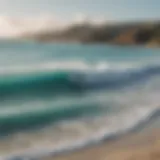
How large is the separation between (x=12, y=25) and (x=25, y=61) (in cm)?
12

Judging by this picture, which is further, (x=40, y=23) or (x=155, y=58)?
(x=155, y=58)

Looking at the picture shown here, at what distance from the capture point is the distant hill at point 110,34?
3.48 ft

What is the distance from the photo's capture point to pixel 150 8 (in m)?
1.13

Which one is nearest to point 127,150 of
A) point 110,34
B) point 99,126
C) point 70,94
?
point 99,126

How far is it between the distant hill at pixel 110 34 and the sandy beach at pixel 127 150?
31 centimetres

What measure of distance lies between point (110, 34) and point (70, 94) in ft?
0.81

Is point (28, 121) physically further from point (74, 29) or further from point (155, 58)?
point (155, 58)

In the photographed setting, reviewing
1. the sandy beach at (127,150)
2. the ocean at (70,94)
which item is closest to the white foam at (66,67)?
the ocean at (70,94)

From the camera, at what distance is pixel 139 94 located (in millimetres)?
1118

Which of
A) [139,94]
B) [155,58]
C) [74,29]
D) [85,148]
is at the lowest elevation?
[85,148]

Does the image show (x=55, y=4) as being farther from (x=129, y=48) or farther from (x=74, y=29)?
(x=129, y=48)

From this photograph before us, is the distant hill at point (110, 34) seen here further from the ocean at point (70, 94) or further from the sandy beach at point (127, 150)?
the sandy beach at point (127, 150)

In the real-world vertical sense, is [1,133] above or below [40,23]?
below

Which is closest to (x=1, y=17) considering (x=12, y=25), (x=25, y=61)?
(x=12, y=25)
